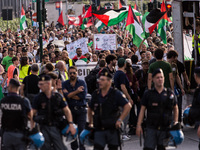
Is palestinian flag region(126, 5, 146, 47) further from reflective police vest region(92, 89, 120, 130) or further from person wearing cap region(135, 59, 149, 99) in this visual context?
reflective police vest region(92, 89, 120, 130)

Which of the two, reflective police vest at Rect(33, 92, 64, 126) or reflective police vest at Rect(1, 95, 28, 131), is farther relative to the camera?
reflective police vest at Rect(33, 92, 64, 126)

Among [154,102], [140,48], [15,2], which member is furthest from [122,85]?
[15,2]

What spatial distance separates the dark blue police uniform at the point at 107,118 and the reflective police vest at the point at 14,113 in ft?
3.64

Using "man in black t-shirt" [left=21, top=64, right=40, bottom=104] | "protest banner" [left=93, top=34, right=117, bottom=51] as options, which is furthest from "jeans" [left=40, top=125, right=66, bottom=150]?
"protest banner" [left=93, top=34, right=117, bottom=51]

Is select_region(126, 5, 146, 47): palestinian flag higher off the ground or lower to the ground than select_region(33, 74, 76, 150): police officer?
higher

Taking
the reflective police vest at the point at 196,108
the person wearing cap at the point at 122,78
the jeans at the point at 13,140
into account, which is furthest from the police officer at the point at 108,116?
the person wearing cap at the point at 122,78

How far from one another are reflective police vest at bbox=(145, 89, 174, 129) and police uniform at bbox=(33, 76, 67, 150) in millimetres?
1323

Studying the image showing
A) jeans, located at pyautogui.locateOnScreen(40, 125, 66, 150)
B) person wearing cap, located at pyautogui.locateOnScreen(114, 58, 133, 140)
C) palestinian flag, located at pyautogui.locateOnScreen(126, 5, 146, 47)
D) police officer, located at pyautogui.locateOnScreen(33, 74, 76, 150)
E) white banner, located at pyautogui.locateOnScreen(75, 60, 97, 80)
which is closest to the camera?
police officer, located at pyautogui.locateOnScreen(33, 74, 76, 150)

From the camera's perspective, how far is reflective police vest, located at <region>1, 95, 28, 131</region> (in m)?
8.34

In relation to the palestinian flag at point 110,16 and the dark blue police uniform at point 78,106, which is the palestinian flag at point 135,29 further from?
the dark blue police uniform at point 78,106

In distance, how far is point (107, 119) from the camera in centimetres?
844

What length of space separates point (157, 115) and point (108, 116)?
0.74 metres

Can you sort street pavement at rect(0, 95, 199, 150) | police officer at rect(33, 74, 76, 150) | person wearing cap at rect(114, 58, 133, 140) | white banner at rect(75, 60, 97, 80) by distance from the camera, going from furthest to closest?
white banner at rect(75, 60, 97, 80) < person wearing cap at rect(114, 58, 133, 140) < street pavement at rect(0, 95, 199, 150) < police officer at rect(33, 74, 76, 150)

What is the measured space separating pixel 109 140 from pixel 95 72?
15.3 ft
